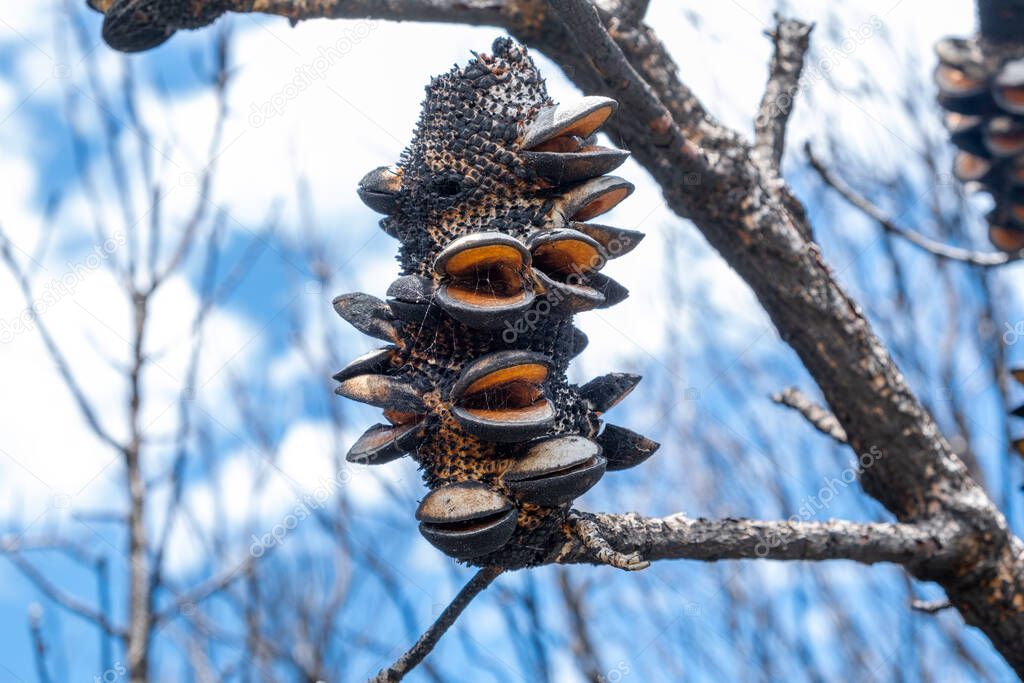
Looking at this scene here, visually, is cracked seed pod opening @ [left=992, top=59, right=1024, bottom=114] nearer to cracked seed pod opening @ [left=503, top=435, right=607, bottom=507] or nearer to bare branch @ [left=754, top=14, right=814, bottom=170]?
bare branch @ [left=754, top=14, right=814, bottom=170]

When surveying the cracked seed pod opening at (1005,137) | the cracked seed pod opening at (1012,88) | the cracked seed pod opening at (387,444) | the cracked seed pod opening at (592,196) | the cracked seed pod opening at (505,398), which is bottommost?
the cracked seed pod opening at (505,398)

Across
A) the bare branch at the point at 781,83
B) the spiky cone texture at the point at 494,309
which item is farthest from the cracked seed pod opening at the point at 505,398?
the bare branch at the point at 781,83

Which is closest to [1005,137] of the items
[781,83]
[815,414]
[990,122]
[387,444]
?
[990,122]

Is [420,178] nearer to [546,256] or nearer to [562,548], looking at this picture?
[546,256]

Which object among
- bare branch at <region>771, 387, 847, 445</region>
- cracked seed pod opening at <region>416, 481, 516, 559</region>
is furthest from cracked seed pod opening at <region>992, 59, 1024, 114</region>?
cracked seed pod opening at <region>416, 481, 516, 559</region>

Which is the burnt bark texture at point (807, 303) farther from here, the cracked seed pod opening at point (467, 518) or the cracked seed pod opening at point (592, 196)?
the cracked seed pod opening at point (467, 518)

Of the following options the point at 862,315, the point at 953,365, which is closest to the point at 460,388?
the point at 862,315

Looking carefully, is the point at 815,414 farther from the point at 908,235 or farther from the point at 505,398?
the point at 505,398
